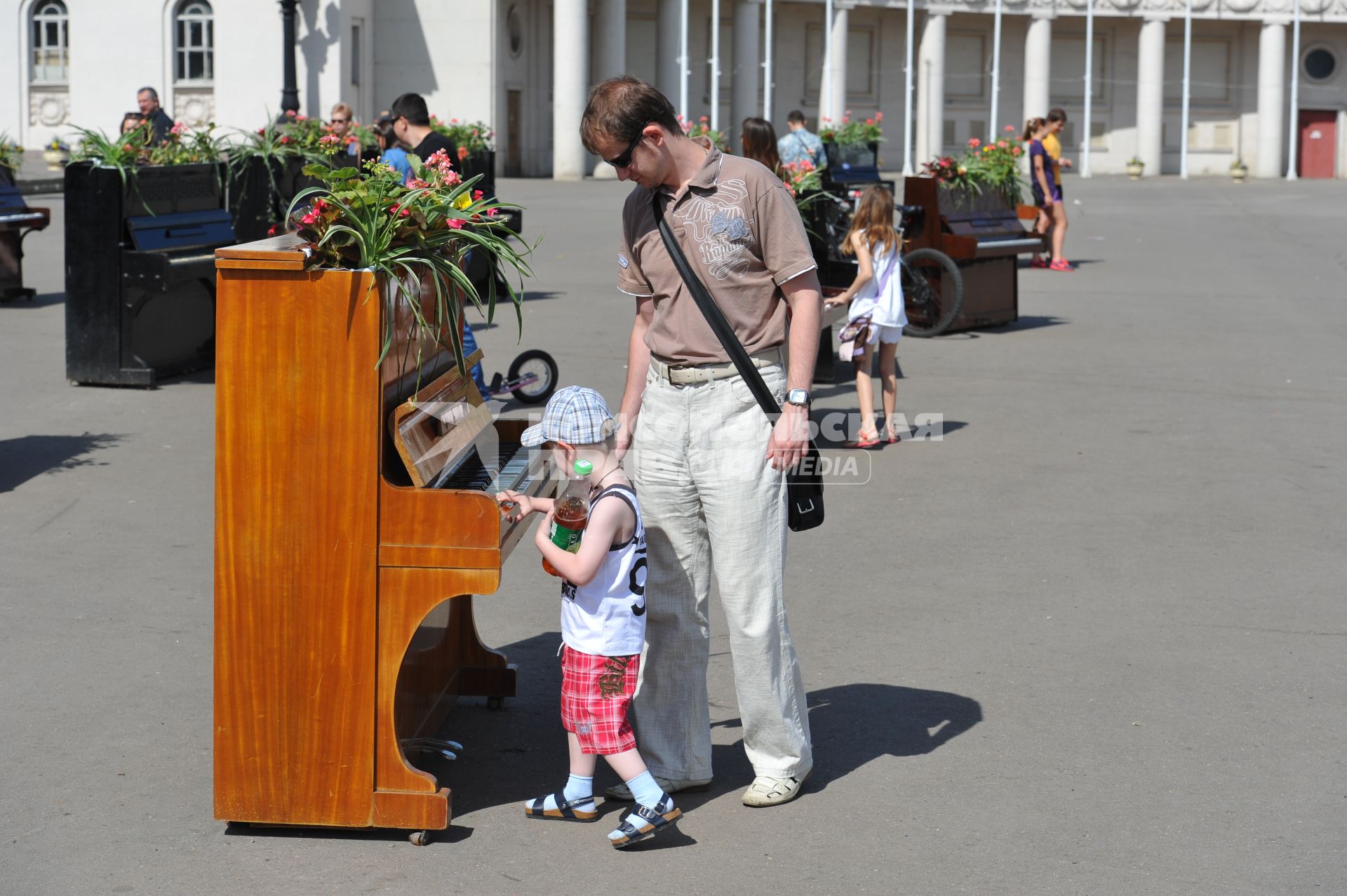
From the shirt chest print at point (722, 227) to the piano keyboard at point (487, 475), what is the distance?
822mm

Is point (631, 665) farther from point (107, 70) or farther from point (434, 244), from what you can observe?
point (107, 70)

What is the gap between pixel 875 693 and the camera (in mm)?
5562

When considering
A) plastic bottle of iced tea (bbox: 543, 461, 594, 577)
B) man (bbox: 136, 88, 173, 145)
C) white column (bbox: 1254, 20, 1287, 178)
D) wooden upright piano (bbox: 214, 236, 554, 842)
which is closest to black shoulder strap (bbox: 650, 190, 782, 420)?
plastic bottle of iced tea (bbox: 543, 461, 594, 577)

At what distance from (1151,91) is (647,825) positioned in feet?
206

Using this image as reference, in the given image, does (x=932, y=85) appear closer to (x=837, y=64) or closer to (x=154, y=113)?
(x=837, y=64)

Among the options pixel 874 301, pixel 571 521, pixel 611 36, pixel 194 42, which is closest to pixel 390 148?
pixel 874 301

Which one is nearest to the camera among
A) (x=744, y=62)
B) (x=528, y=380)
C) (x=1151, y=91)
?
(x=528, y=380)

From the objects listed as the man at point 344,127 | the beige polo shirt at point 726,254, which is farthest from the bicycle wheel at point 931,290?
the beige polo shirt at point 726,254

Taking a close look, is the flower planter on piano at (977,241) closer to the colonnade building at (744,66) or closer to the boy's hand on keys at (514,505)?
the boy's hand on keys at (514,505)

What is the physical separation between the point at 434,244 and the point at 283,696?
4.20 ft

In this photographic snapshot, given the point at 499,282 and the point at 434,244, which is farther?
the point at 499,282

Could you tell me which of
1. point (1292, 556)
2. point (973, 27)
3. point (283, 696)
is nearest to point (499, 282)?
point (1292, 556)

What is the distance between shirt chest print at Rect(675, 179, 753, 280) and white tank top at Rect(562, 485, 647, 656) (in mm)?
668

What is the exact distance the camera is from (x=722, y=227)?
4316mm
